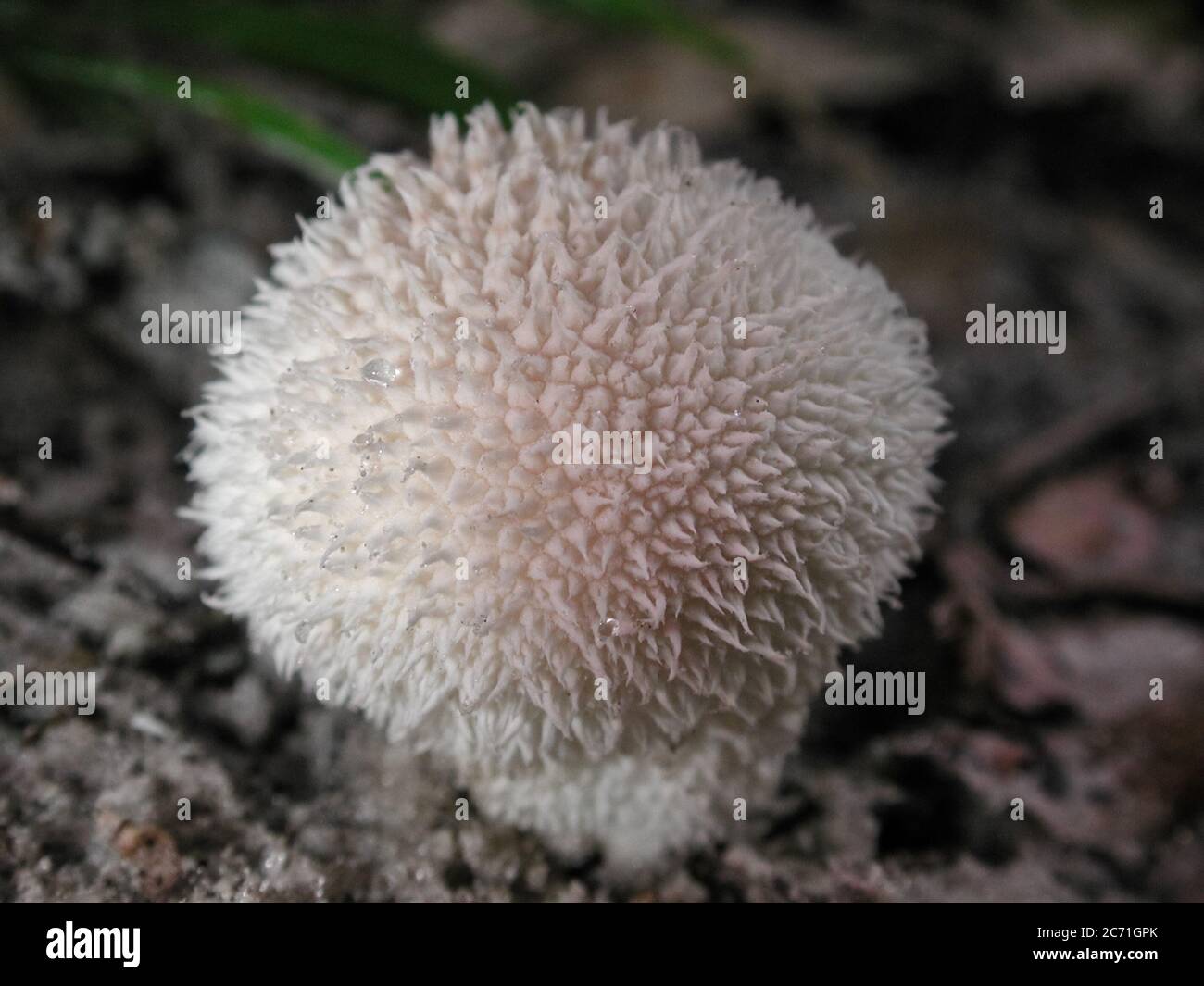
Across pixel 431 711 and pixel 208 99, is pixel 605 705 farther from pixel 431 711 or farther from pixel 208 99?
pixel 208 99

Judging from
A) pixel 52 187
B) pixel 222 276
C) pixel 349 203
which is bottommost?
pixel 349 203

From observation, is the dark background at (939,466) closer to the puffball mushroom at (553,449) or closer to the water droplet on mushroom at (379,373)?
the puffball mushroom at (553,449)

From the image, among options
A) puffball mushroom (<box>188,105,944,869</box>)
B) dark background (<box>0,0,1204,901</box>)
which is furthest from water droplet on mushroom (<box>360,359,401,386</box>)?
dark background (<box>0,0,1204,901</box>)

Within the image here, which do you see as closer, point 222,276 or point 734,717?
point 734,717

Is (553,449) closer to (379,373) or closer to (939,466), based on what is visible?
(379,373)

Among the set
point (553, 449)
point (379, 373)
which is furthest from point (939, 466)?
point (379, 373)

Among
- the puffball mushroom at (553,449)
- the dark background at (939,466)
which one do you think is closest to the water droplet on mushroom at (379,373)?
the puffball mushroom at (553,449)
